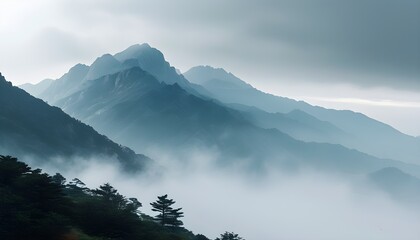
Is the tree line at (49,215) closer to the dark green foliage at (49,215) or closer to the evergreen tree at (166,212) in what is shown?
the dark green foliage at (49,215)

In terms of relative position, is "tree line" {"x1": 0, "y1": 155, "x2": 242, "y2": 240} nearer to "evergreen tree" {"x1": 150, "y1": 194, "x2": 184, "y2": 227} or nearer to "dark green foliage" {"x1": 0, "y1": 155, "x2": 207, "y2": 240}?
"dark green foliage" {"x1": 0, "y1": 155, "x2": 207, "y2": 240}

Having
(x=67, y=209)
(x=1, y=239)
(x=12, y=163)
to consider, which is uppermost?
(x=12, y=163)

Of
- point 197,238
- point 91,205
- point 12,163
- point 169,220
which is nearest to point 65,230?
point 91,205

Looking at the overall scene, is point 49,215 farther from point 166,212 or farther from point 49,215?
point 166,212

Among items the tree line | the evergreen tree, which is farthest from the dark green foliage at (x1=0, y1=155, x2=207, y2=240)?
the evergreen tree

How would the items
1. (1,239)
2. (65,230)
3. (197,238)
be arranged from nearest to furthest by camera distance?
1. (1,239)
2. (65,230)
3. (197,238)

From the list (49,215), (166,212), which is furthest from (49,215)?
(166,212)

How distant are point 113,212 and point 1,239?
10186mm

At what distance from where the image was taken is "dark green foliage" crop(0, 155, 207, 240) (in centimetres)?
2947

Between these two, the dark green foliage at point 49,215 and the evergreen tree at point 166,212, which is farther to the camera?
the evergreen tree at point 166,212

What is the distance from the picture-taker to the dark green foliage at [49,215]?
29469 millimetres

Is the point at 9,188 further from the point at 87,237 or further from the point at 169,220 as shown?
the point at 169,220

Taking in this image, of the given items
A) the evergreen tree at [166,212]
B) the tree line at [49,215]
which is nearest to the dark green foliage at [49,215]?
the tree line at [49,215]

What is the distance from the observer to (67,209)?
3631 centimetres
